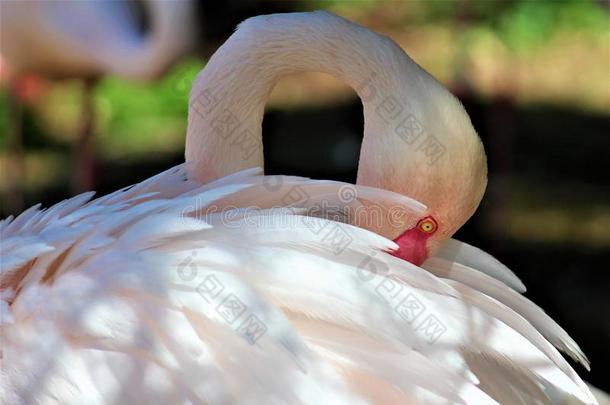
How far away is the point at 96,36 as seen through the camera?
16.0 feet

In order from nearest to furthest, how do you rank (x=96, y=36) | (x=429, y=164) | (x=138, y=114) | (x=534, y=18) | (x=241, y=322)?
(x=241, y=322) → (x=429, y=164) → (x=96, y=36) → (x=138, y=114) → (x=534, y=18)

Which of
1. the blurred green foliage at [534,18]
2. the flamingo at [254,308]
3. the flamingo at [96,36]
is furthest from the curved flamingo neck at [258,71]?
the blurred green foliage at [534,18]

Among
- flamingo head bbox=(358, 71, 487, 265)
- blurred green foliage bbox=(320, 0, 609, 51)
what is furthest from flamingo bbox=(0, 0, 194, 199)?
flamingo head bbox=(358, 71, 487, 265)

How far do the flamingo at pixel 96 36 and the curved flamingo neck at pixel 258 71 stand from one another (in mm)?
2561

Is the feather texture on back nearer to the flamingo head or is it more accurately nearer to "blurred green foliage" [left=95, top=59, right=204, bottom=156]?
the flamingo head

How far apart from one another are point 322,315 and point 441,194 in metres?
0.55

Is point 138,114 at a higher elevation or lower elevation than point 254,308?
lower

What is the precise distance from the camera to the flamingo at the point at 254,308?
1644mm

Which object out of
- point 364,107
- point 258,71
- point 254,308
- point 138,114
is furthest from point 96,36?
point 254,308

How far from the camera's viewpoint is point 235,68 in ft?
7.47

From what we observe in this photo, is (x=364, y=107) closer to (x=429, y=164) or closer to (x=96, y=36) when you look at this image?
(x=429, y=164)

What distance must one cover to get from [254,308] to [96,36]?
347 centimetres

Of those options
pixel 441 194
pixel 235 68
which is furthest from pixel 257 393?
pixel 235 68

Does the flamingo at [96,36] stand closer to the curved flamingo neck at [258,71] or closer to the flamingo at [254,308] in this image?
the curved flamingo neck at [258,71]
